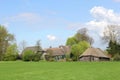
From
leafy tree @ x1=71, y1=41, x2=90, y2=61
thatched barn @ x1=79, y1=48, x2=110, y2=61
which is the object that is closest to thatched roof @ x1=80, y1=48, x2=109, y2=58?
thatched barn @ x1=79, y1=48, x2=110, y2=61

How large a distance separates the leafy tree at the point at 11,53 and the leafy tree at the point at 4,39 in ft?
9.36

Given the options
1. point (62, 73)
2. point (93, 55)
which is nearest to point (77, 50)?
point (93, 55)

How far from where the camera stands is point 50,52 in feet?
384

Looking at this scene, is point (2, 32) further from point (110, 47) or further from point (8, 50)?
point (110, 47)

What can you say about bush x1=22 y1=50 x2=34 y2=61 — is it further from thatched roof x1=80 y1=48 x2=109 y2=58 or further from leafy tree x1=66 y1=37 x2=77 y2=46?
leafy tree x1=66 y1=37 x2=77 y2=46

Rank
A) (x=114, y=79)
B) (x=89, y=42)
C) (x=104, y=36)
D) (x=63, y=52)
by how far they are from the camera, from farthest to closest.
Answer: (x=63, y=52) → (x=89, y=42) → (x=104, y=36) → (x=114, y=79)

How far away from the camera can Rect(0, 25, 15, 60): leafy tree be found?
106438mm

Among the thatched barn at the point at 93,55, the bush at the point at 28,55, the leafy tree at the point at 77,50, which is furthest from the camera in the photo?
the leafy tree at the point at 77,50

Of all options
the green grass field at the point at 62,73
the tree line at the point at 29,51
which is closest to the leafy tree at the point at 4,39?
the tree line at the point at 29,51

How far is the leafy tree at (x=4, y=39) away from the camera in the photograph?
10644cm

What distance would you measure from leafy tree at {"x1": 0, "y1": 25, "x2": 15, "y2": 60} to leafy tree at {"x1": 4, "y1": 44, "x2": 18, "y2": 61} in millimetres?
2852

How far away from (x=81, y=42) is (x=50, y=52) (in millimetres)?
12338

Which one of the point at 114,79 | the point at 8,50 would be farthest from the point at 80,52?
the point at 114,79

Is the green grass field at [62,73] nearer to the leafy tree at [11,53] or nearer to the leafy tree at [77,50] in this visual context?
the leafy tree at [11,53]
